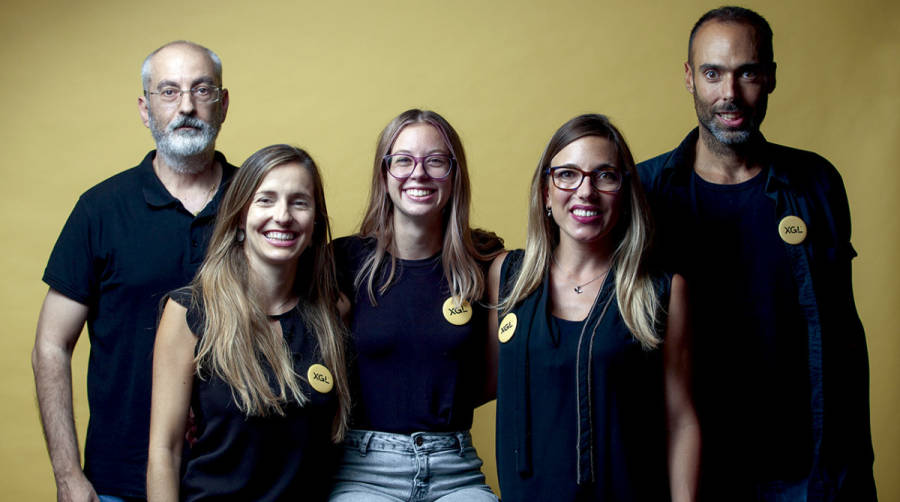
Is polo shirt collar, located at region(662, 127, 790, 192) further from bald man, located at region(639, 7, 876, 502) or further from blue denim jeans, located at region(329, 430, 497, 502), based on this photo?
blue denim jeans, located at region(329, 430, 497, 502)

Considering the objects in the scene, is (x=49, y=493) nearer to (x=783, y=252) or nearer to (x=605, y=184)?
(x=605, y=184)

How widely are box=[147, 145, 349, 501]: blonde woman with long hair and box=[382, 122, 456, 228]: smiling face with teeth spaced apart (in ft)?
0.89

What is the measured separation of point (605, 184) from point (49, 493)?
10.3 feet

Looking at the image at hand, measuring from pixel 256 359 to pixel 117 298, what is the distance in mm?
653

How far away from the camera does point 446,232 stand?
10.7ft

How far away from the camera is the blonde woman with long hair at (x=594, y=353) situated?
107 inches

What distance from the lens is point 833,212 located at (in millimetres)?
3201

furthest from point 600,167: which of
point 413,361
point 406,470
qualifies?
point 406,470

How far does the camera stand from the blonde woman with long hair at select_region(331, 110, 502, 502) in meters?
2.99

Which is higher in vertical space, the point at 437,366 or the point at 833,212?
the point at 833,212

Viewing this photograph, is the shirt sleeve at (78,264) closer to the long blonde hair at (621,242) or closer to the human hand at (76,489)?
the human hand at (76,489)

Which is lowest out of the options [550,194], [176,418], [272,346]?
[176,418]

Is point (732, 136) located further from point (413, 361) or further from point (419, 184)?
point (413, 361)

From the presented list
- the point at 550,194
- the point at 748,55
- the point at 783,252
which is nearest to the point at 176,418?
the point at 550,194
